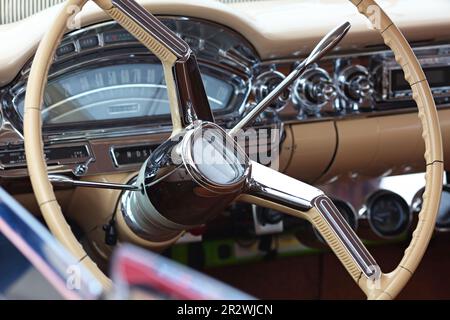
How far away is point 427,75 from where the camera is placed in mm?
1640

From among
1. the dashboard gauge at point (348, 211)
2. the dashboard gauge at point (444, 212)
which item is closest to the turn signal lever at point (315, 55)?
the dashboard gauge at point (348, 211)

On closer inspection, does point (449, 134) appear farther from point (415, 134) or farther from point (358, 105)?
point (358, 105)

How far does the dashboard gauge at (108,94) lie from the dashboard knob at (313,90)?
6.0 inches

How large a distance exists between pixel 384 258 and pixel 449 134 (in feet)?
1.68

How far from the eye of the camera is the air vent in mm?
1552

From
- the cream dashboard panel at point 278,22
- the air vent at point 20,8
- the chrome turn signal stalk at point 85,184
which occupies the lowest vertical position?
the chrome turn signal stalk at point 85,184

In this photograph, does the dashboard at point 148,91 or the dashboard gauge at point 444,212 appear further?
the dashboard gauge at point 444,212

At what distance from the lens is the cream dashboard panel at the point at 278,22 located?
1342 mm

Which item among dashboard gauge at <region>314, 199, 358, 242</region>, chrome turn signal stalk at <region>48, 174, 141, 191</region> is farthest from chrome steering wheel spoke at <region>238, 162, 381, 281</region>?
dashboard gauge at <region>314, 199, 358, 242</region>

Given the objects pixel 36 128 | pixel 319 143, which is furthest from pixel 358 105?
pixel 36 128

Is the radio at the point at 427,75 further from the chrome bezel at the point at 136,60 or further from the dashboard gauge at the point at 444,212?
the dashboard gauge at the point at 444,212

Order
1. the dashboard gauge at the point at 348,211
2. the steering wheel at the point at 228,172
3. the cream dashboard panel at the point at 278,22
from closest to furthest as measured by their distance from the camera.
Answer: the steering wheel at the point at 228,172, the cream dashboard panel at the point at 278,22, the dashboard gauge at the point at 348,211

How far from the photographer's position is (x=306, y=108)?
5.17ft

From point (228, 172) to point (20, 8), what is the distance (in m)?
0.62
